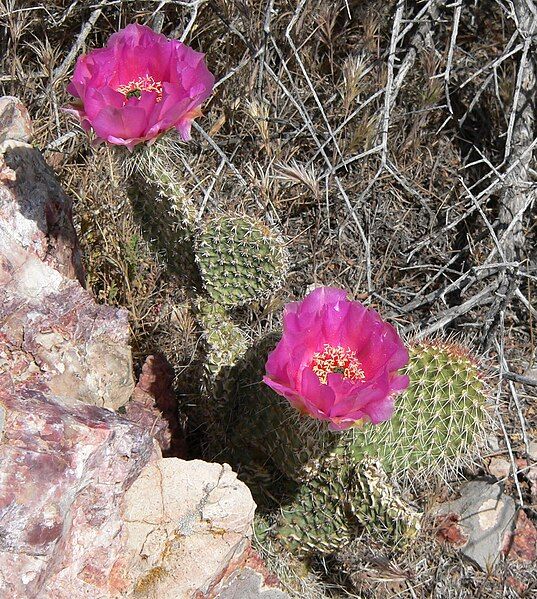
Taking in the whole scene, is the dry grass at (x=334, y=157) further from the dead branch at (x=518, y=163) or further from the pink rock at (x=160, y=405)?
the pink rock at (x=160, y=405)

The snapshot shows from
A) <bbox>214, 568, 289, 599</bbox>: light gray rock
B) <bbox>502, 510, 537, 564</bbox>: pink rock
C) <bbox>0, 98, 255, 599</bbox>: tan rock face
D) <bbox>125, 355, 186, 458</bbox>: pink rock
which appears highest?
<bbox>0, 98, 255, 599</bbox>: tan rock face

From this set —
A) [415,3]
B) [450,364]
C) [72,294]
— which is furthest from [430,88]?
[72,294]

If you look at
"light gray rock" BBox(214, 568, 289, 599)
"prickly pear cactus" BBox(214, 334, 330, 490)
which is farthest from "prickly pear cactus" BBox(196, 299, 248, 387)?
"light gray rock" BBox(214, 568, 289, 599)

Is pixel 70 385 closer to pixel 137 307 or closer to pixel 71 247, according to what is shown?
pixel 71 247

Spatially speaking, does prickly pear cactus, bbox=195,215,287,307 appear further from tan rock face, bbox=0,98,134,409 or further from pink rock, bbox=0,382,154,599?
pink rock, bbox=0,382,154,599

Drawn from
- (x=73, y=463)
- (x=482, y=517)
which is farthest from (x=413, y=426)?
(x=73, y=463)
